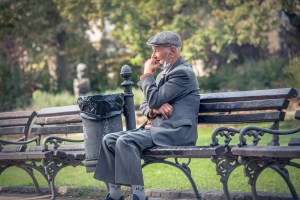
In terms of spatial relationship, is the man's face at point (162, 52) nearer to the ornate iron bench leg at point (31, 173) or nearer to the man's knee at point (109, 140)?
the man's knee at point (109, 140)

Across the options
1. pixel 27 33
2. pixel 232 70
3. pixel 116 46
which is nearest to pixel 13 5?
pixel 27 33

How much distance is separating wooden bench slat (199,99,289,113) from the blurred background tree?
10.4 metres

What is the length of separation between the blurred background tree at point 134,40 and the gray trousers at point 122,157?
35.7ft

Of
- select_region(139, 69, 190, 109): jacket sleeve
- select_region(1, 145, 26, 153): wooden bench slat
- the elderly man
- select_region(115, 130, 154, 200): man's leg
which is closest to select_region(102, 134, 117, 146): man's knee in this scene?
the elderly man

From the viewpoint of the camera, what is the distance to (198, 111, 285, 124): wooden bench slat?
682cm

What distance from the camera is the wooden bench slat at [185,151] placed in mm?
6566

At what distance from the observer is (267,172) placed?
30.2 ft

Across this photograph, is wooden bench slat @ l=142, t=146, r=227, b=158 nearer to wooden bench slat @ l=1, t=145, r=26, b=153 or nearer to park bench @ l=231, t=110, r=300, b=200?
park bench @ l=231, t=110, r=300, b=200

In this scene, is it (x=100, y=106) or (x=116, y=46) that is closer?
(x=100, y=106)

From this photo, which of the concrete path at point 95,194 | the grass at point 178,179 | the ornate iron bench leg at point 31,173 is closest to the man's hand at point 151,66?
the concrete path at point 95,194

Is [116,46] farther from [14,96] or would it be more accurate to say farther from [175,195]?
[175,195]

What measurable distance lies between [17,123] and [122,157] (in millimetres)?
3033

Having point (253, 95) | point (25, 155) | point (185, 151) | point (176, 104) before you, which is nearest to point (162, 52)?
point (176, 104)

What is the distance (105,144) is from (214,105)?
1.14 metres
